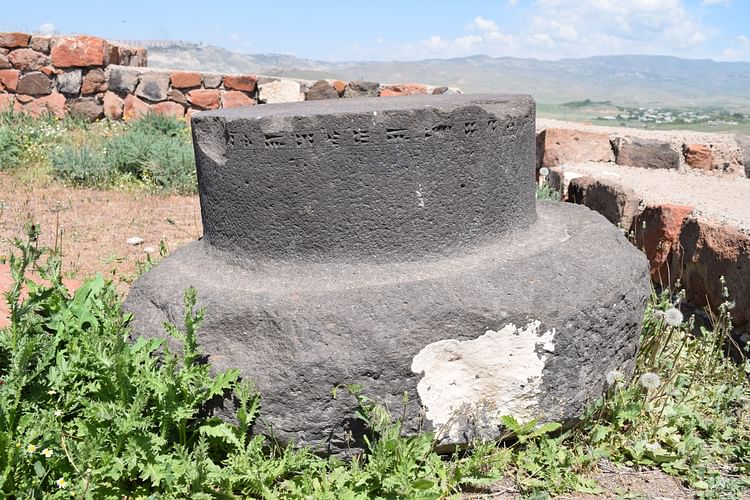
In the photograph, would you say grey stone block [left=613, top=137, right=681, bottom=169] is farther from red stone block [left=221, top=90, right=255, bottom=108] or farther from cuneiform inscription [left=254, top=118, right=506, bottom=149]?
red stone block [left=221, top=90, right=255, bottom=108]

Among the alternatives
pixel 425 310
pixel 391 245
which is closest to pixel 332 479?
pixel 425 310

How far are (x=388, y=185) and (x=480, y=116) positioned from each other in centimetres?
43

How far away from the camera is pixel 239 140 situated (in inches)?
101

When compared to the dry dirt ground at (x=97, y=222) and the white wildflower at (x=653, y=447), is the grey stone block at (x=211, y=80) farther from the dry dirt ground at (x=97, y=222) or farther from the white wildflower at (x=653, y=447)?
the white wildflower at (x=653, y=447)

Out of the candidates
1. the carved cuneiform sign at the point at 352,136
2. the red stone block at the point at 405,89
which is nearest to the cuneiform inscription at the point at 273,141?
the carved cuneiform sign at the point at 352,136

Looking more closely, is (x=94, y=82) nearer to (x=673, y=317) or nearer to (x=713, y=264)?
(x=713, y=264)

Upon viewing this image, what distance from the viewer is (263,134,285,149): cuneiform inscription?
2.47 m

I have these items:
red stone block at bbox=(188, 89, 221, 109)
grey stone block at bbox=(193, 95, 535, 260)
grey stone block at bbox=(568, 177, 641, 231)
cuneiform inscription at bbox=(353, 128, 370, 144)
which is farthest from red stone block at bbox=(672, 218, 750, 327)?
red stone block at bbox=(188, 89, 221, 109)

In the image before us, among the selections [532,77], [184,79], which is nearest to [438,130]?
[184,79]

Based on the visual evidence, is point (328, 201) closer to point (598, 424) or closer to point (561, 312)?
point (561, 312)

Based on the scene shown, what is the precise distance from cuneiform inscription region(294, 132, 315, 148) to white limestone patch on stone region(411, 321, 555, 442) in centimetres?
82

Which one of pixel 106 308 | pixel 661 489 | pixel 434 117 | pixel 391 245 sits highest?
pixel 434 117

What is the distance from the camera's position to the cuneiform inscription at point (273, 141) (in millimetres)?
2469

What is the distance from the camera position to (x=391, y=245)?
2533 mm
